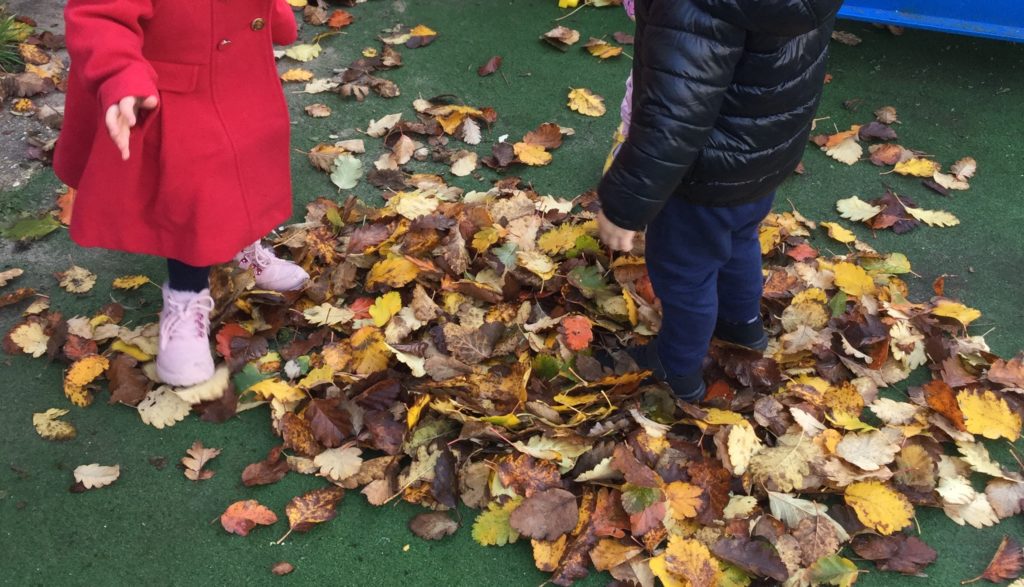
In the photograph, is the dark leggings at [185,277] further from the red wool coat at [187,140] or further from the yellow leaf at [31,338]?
the yellow leaf at [31,338]

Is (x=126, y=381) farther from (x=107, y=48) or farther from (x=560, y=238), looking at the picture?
(x=560, y=238)

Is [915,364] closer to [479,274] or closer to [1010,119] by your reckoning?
[479,274]

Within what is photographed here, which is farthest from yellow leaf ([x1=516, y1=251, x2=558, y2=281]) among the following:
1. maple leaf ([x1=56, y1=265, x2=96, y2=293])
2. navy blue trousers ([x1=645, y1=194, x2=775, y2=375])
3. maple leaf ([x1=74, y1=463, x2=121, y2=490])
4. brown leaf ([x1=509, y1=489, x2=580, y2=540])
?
maple leaf ([x1=56, y1=265, x2=96, y2=293])

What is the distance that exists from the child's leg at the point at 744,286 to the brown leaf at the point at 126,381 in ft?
5.24

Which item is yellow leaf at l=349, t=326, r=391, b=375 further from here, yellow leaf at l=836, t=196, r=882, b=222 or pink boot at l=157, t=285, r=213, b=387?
yellow leaf at l=836, t=196, r=882, b=222

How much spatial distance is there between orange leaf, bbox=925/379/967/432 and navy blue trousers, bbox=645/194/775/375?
532mm

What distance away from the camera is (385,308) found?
243 centimetres

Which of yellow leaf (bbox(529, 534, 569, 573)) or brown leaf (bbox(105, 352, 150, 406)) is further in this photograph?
brown leaf (bbox(105, 352, 150, 406))

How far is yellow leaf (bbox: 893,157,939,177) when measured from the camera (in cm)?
317

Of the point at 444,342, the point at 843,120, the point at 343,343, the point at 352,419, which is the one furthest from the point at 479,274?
the point at 843,120

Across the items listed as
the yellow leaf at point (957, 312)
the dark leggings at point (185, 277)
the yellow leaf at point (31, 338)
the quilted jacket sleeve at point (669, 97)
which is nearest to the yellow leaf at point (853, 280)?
the yellow leaf at point (957, 312)

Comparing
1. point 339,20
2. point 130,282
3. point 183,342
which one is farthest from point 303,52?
point 183,342

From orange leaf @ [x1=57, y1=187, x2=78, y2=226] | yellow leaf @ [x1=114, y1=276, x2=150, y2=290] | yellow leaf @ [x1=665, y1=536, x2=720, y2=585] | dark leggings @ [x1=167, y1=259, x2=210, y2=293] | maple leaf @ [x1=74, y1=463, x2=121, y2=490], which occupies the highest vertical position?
dark leggings @ [x1=167, y1=259, x2=210, y2=293]

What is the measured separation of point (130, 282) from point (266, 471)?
0.90m
